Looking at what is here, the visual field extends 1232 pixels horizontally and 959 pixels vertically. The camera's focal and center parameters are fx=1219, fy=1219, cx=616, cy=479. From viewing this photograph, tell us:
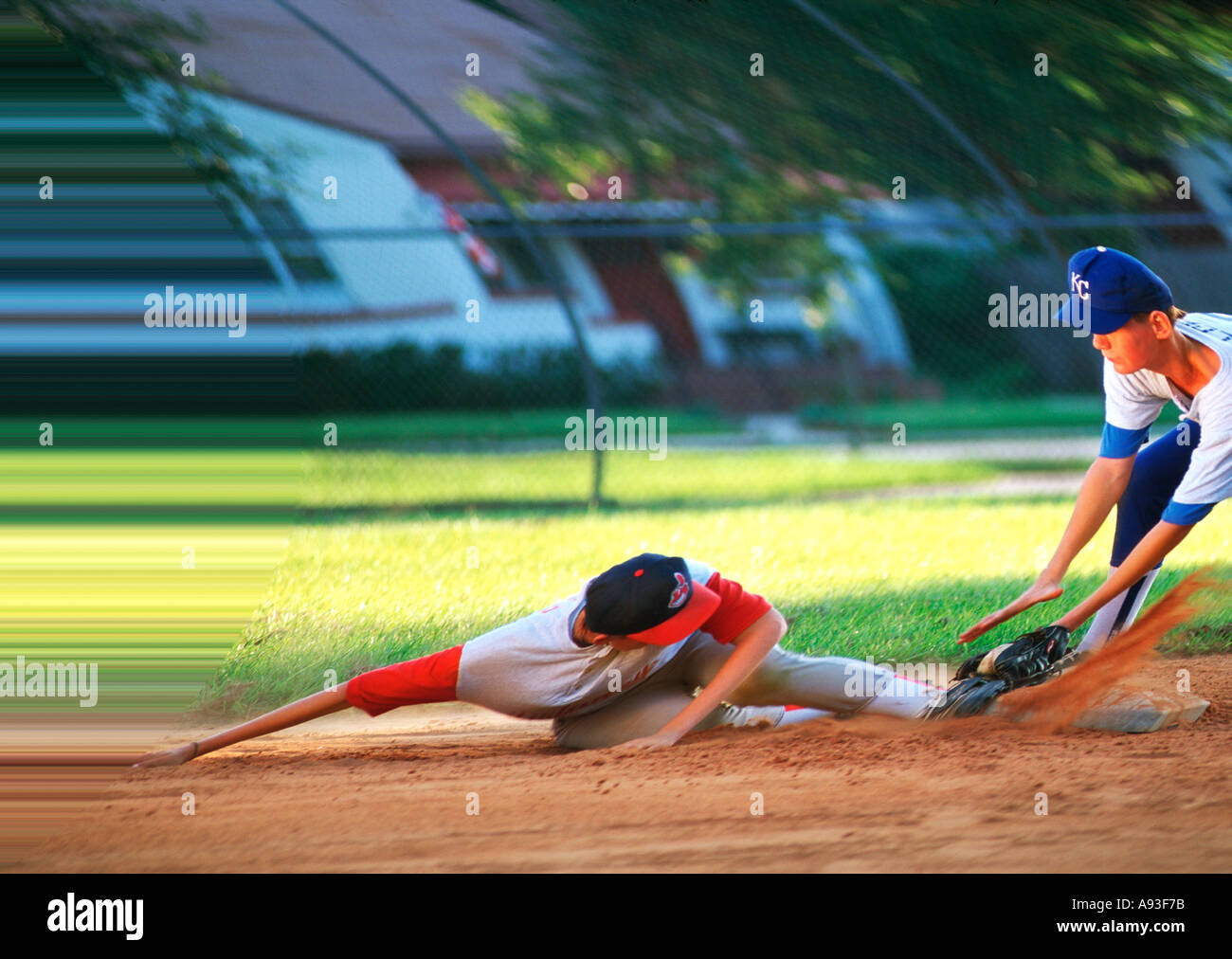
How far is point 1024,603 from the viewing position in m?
4.37

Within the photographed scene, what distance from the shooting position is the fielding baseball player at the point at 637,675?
13.2ft

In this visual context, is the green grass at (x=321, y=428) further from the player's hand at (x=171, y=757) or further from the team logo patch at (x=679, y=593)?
the team logo patch at (x=679, y=593)

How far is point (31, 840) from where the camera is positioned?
3967mm

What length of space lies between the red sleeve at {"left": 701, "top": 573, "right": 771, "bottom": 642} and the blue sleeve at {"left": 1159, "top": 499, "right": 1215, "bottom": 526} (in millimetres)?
1371

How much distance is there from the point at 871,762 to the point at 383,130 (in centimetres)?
956

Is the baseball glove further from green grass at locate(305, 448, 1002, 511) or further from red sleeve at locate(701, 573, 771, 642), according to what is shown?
green grass at locate(305, 448, 1002, 511)

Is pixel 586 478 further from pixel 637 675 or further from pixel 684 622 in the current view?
pixel 684 622

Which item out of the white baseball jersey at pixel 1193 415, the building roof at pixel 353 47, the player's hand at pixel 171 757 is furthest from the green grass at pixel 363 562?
the building roof at pixel 353 47

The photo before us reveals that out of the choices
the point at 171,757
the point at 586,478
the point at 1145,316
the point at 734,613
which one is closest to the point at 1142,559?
the point at 1145,316

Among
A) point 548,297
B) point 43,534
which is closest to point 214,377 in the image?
Answer: point 43,534

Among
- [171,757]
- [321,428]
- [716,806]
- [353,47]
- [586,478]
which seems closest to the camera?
[716,806]

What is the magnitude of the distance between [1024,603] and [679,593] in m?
1.31

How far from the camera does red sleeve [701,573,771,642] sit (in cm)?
428

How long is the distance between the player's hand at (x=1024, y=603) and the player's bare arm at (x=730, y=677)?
2.27 feet
